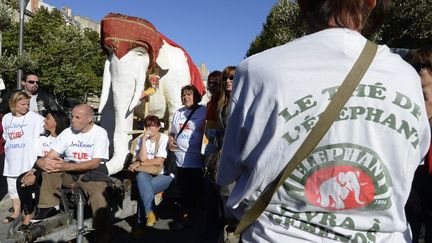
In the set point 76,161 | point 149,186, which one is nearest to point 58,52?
point 149,186

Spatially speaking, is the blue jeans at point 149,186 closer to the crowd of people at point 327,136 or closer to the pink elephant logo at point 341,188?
the crowd of people at point 327,136

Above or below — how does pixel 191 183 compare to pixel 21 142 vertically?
below

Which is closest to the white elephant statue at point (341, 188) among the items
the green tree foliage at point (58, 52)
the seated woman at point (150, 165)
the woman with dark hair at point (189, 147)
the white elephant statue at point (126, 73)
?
the seated woman at point (150, 165)

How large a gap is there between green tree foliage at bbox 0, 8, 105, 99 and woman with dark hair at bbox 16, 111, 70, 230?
28.4 metres

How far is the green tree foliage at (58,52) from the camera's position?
110 feet

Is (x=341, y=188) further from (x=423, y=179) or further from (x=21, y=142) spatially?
(x=21, y=142)

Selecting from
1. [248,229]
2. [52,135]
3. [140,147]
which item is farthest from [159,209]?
[248,229]

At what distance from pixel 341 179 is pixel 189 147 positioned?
159 inches

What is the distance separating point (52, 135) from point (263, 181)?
4539 mm

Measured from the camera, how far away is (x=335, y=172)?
42.4 inches

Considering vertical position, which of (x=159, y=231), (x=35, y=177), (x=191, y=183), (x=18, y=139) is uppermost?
(x=18, y=139)

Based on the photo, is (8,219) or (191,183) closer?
(191,183)

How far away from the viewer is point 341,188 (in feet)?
3.55

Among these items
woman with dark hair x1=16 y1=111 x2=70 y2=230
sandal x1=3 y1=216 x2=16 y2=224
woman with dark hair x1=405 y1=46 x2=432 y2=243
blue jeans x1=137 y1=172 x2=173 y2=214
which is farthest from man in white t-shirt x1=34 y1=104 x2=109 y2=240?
woman with dark hair x1=405 y1=46 x2=432 y2=243
